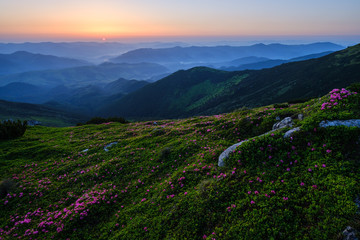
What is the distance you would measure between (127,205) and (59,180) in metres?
9.39

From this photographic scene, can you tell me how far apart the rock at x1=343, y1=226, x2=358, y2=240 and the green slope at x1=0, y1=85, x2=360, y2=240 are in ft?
0.59

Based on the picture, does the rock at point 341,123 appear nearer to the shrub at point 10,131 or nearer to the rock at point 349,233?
the rock at point 349,233

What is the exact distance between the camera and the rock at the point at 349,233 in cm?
575

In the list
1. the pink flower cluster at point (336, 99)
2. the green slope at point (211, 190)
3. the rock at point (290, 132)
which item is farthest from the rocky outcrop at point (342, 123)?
the pink flower cluster at point (336, 99)

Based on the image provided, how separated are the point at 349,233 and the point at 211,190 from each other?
554 centimetres

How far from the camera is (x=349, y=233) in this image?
5.88m

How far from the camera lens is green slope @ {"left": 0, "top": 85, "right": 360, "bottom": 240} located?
7.23 meters

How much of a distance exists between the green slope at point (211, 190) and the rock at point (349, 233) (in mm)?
180

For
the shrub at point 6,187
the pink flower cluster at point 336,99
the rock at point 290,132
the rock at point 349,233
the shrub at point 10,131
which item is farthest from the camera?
the shrub at point 10,131

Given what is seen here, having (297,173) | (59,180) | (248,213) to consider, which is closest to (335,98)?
(297,173)

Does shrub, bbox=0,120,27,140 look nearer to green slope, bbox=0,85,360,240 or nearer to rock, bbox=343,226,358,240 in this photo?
green slope, bbox=0,85,360,240

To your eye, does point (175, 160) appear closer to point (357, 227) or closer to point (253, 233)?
point (253, 233)

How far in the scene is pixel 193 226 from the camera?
8438 millimetres

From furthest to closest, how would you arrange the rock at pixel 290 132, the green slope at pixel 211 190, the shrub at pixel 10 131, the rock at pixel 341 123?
the shrub at pixel 10 131, the rock at pixel 290 132, the rock at pixel 341 123, the green slope at pixel 211 190
